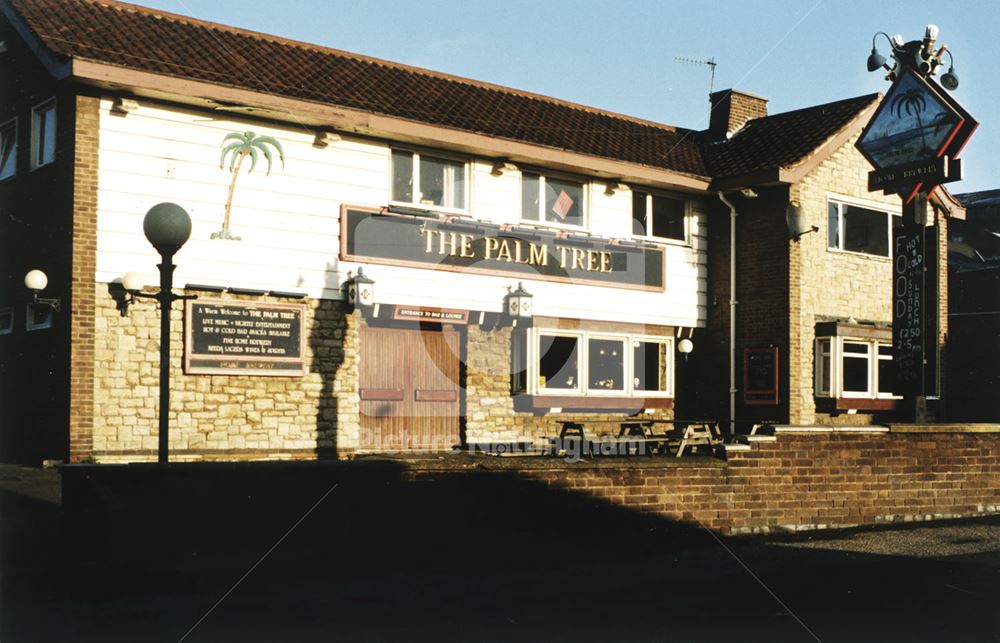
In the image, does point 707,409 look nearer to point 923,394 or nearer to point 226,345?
point 923,394

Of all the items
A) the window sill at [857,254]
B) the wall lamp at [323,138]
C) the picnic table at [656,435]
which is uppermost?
the wall lamp at [323,138]

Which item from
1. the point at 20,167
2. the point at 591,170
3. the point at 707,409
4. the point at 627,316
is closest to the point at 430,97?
the point at 591,170

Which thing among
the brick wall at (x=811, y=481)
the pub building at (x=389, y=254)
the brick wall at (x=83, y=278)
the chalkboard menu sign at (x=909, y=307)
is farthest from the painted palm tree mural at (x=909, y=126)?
the brick wall at (x=83, y=278)

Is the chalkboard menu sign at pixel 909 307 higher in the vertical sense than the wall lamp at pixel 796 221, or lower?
lower

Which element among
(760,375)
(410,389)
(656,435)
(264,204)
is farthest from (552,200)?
(264,204)

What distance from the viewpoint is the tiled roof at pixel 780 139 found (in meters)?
19.5

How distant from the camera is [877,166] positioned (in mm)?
15555

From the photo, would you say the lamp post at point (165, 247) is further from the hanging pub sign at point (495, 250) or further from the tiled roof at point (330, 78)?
the hanging pub sign at point (495, 250)

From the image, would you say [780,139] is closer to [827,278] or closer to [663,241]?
[827,278]

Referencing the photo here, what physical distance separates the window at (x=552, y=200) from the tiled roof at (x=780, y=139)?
119 inches

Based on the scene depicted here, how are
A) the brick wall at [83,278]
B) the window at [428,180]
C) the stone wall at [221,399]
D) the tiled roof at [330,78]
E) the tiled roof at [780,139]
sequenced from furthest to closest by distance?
the tiled roof at [780,139] < the window at [428,180] < the tiled roof at [330,78] < the stone wall at [221,399] < the brick wall at [83,278]

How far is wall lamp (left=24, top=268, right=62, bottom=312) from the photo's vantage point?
1353 centimetres

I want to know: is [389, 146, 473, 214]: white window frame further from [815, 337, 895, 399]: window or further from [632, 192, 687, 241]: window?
[815, 337, 895, 399]: window

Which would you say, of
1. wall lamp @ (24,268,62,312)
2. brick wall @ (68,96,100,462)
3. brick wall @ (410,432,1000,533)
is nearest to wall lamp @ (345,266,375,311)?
brick wall @ (68,96,100,462)
